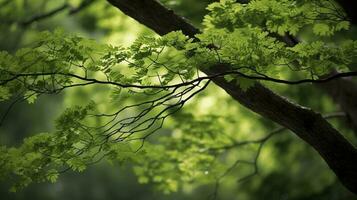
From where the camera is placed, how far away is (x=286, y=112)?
2.65 meters

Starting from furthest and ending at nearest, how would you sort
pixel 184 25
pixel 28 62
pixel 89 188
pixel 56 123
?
pixel 89 188
pixel 184 25
pixel 56 123
pixel 28 62

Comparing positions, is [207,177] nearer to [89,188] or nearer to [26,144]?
[26,144]

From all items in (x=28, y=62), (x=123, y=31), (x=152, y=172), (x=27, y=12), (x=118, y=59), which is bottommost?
(x=152, y=172)

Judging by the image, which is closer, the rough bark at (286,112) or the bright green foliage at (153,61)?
the bright green foliage at (153,61)

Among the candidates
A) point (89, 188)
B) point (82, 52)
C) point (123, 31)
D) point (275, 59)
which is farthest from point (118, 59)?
point (89, 188)

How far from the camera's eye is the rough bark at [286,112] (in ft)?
8.41

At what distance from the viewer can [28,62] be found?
2.21 m

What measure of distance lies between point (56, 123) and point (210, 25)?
97 centimetres

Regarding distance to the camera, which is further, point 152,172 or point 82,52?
point 152,172

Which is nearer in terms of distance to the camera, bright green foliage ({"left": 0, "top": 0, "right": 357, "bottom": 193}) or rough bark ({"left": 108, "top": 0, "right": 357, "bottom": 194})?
bright green foliage ({"left": 0, "top": 0, "right": 357, "bottom": 193})

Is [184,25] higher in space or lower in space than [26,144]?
lower

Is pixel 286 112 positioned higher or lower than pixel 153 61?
lower

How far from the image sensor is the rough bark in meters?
2.56

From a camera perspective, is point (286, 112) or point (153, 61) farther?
point (286, 112)
